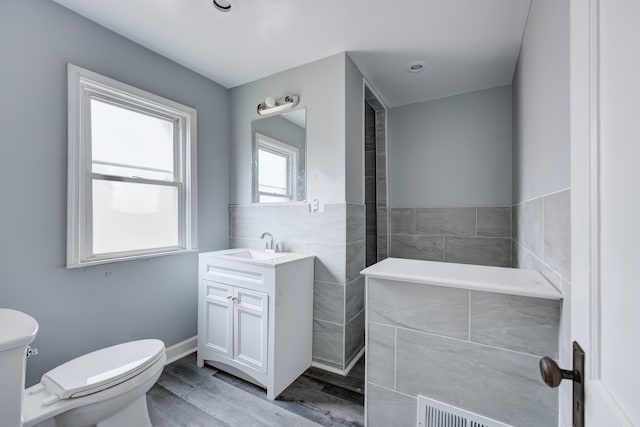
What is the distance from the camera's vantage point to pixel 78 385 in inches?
47.1

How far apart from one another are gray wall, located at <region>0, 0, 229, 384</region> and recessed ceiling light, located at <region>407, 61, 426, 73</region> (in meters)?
2.12

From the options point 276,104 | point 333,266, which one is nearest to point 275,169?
point 276,104

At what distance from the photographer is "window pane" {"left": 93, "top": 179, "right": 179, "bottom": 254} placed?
6.10ft

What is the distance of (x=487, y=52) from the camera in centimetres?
211

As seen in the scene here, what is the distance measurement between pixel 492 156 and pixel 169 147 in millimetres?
3069

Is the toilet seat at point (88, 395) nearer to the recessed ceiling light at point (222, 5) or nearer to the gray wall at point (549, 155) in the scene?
the gray wall at point (549, 155)

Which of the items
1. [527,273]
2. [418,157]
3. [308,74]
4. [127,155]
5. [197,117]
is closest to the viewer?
[527,273]

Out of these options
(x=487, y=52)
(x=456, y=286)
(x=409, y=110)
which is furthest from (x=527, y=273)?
(x=409, y=110)

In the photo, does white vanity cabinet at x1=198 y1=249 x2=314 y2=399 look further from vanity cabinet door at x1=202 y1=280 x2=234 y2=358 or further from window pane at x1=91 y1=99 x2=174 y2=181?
window pane at x1=91 y1=99 x2=174 y2=181

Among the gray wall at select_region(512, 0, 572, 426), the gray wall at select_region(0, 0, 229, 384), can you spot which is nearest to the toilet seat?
the gray wall at select_region(0, 0, 229, 384)

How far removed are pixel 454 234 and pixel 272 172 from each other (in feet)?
6.55

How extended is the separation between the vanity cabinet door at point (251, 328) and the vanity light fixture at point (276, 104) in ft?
5.21

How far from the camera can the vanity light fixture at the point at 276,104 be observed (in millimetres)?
2328

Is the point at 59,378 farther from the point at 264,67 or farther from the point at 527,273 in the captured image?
the point at 264,67
